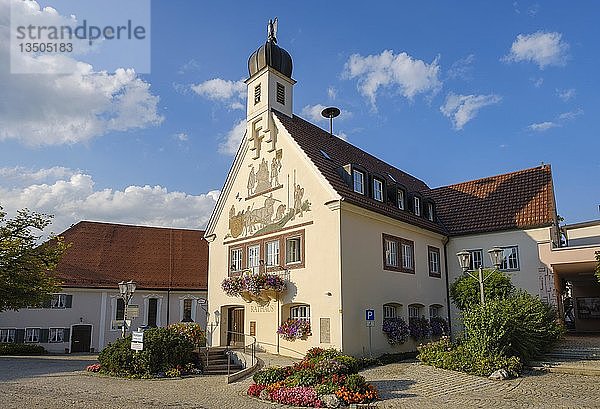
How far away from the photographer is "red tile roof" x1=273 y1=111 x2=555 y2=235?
23.2 m

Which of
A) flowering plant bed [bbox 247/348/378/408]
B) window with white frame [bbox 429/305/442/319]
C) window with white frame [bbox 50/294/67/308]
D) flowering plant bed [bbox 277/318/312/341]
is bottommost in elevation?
flowering plant bed [bbox 247/348/378/408]

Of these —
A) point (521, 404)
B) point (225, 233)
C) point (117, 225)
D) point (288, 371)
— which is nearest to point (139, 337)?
point (288, 371)

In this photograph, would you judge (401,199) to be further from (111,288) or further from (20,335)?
(20,335)

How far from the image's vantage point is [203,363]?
2030cm

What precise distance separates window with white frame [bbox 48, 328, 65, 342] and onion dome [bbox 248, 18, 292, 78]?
2012 cm

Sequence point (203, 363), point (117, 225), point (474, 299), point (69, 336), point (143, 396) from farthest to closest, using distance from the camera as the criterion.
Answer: point (117, 225)
point (69, 336)
point (474, 299)
point (203, 363)
point (143, 396)

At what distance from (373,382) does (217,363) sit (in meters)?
7.48

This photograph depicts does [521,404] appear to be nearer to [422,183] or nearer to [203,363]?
[203,363]

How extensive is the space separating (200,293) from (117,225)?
8.56 meters

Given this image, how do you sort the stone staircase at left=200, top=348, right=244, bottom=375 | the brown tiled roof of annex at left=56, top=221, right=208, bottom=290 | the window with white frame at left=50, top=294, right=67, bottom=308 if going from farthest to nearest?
the brown tiled roof of annex at left=56, top=221, right=208, bottom=290, the window with white frame at left=50, top=294, right=67, bottom=308, the stone staircase at left=200, top=348, right=244, bottom=375

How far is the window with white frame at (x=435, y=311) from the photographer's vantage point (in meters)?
25.3

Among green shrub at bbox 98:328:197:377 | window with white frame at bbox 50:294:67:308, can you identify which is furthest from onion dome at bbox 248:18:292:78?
window with white frame at bbox 50:294:67:308

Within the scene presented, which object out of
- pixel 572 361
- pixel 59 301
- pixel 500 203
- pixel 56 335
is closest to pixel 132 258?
pixel 59 301

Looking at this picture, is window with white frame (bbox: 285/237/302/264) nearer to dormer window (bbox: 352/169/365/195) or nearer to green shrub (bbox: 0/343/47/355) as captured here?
dormer window (bbox: 352/169/365/195)
